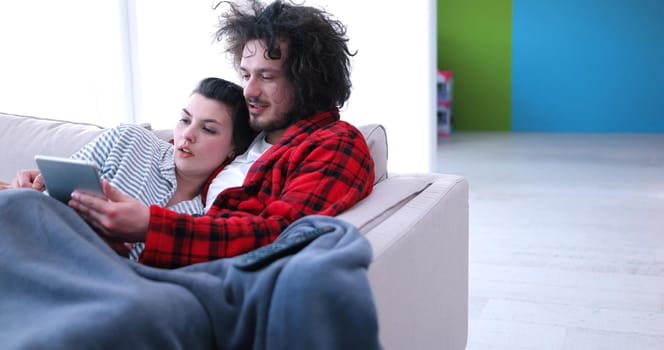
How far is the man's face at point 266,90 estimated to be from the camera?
183 cm

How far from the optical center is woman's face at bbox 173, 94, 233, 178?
1849 millimetres

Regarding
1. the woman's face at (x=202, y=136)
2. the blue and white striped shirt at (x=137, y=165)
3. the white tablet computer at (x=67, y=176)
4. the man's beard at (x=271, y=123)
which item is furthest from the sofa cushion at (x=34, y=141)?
the white tablet computer at (x=67, y=176)

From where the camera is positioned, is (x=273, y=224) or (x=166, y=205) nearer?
(x=273, y=224)

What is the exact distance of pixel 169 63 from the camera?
4.34 m

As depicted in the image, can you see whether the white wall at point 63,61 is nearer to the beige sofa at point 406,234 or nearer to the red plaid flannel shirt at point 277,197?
the beige sofa at point 406,234

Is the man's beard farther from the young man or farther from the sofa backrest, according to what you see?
the sofa backrest

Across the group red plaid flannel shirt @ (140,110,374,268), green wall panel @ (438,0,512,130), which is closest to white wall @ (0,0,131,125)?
red plaid flannel shirt @ (140,110,374,268)

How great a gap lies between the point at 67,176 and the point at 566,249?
8.19 feet

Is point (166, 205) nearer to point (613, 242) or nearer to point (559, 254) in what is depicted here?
point (559, 254)

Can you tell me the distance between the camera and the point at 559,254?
3316mm

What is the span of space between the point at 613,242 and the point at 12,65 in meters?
2.79

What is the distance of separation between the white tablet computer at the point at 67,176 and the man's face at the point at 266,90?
53cm

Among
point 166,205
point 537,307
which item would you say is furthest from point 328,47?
point 537,307

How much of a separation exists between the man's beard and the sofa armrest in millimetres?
259
